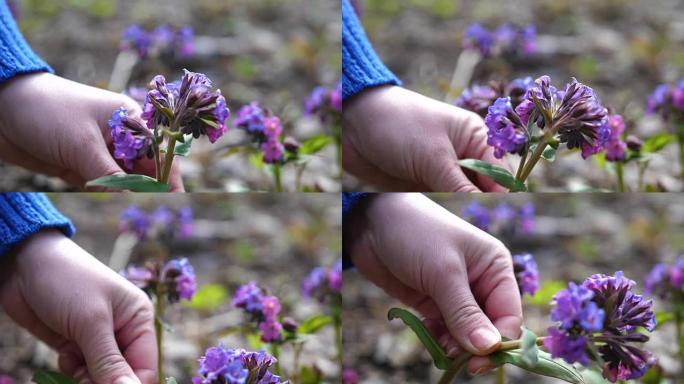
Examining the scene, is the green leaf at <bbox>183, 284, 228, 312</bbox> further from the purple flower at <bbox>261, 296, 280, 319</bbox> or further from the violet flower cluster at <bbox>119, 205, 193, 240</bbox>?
the purple flower at <bbox>261, 296, 280, 319</bbox>

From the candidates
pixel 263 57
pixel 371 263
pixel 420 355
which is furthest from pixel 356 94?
pixel 263 57

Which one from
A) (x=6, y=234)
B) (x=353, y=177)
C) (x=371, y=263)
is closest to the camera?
(x=6, y=234)

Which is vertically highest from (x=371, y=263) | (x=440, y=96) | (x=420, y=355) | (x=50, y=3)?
(x=50, y=3)

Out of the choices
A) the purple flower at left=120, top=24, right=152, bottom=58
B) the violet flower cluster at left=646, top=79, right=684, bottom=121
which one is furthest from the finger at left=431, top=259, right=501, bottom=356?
the purple flower at left=120, top=24, right=152, bottom=58

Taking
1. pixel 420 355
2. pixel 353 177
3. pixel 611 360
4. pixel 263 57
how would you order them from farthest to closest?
pixel 263 57
pixel 420 355
pixel 353 177
pixel 611 360

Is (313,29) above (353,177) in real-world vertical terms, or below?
above

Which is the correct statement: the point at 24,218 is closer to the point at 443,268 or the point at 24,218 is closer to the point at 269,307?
the point at 269,307

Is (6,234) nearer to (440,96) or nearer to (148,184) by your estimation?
(148,184)
